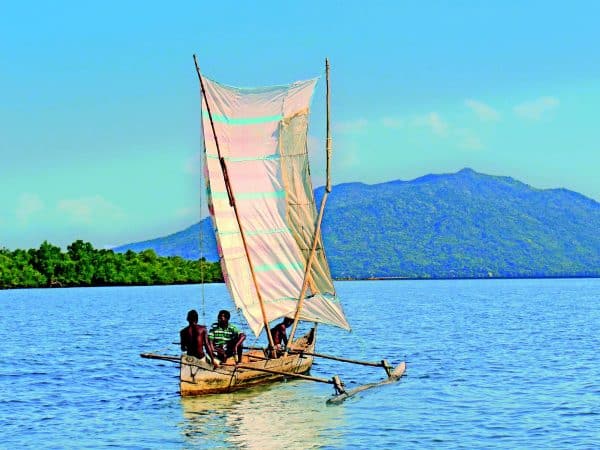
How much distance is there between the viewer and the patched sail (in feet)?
117

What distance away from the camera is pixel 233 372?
109ft

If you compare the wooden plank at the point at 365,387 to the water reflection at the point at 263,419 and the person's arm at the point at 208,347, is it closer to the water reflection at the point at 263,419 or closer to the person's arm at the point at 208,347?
the water reflection at the point at 263,419

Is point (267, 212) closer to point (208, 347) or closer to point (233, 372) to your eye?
point (233, 372)

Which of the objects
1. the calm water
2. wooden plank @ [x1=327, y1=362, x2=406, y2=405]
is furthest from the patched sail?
the calm water

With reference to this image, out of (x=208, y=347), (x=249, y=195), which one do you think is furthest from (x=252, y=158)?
(x=208, y=347)

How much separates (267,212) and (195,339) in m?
7.04

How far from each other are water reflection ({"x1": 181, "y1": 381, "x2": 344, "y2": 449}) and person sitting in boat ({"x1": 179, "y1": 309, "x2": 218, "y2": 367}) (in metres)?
1.57

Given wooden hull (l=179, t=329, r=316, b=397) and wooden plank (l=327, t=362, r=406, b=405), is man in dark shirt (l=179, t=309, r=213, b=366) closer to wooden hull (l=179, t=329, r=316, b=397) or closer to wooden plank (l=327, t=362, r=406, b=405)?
wooden hull (l=179, t=329, r=316, b=397)

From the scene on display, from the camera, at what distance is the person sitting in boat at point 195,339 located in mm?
31625

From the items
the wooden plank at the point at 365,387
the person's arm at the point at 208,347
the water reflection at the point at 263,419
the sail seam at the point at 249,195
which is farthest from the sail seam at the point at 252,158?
the wooden plank at the point at 365,387

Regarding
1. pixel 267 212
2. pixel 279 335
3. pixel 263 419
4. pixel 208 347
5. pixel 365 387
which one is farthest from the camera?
pixel 279 335

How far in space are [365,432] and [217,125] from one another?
12471 mm

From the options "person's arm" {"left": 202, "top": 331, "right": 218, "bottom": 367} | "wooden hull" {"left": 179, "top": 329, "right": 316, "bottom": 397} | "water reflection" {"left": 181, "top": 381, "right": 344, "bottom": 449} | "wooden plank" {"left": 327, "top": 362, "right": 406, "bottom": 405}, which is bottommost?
"water reflection" {"left": 181, "top": 381, "right": 344, "bottom": 449}

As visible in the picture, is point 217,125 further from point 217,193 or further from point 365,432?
point 365,432
